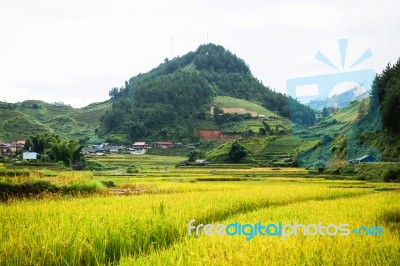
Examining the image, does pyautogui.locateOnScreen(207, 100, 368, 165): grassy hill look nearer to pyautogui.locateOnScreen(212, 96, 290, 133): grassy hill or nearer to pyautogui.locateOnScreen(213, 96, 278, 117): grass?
pyautogui.locateOnScreen(212, 96, 290, 133): grassy hill

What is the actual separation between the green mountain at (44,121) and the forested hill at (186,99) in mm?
10306

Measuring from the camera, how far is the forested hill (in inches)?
3649

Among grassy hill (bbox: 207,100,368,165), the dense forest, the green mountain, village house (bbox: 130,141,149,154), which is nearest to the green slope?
the green mountain

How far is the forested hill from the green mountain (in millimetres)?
10306

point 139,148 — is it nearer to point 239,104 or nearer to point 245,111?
point 245,111

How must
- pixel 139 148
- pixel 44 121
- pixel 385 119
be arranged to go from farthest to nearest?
pixel 44 121 < pixel 139 148 < pixel 385 119

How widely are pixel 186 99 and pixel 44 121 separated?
4713 centimetres

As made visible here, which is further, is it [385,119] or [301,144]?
[301,144]

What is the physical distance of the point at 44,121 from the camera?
11806cm

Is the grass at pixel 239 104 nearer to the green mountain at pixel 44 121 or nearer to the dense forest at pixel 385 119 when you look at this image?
the green mountain at pixel 44 121

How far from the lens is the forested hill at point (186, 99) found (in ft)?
304

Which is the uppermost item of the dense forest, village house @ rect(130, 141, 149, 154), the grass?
the grass

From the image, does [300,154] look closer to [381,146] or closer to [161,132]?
[381,146]

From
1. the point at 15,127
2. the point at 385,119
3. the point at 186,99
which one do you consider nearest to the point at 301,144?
the point at 385,119
